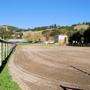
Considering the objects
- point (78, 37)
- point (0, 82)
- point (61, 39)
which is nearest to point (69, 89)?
point (0, 82)

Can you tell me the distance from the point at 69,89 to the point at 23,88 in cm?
178

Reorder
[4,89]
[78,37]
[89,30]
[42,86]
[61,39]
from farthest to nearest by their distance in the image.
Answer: [61,39]
[78,37]
[89,30]
[42,86]
[4,89]

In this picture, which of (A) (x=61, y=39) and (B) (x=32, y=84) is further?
(A) (x=61, y=39)

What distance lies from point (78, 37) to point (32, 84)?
109 meters

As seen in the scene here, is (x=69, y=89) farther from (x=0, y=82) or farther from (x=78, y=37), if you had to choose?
(x=78, y=37)

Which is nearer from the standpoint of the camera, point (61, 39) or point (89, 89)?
point (89, 89)

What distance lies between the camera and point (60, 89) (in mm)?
8219

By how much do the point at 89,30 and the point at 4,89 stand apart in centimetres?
8963

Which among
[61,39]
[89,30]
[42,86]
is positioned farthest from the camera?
[61,39]

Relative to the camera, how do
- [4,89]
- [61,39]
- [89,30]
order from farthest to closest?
[61,39] < [89,30] < [4,89]

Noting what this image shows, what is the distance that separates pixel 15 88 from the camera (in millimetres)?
8078

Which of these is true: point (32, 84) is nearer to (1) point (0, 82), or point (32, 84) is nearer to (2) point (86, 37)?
(1) point (0, 82)

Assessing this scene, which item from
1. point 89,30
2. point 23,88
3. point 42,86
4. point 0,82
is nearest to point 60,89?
point 42,86

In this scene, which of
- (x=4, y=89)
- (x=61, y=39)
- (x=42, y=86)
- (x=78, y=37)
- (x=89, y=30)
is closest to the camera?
(x=4, y=89)
